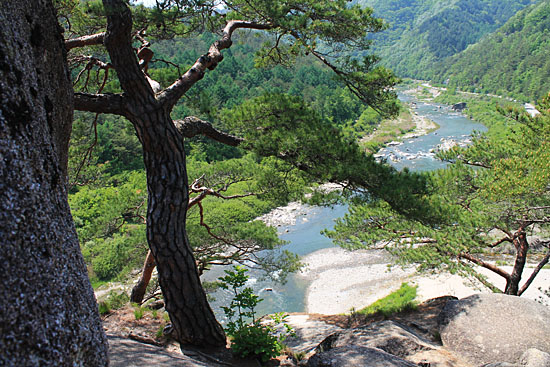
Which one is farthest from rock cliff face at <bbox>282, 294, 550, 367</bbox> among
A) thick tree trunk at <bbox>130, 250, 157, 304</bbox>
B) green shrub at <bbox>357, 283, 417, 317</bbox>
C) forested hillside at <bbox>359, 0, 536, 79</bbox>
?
forested hillside at <bbox>359, 0, 536, 79</bbox>

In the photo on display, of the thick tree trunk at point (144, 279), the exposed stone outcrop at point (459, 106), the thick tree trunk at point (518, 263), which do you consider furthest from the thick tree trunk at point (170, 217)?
the exposed stone outcrop at point (459, 106)

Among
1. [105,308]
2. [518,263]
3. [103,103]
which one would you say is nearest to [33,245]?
[103,103]

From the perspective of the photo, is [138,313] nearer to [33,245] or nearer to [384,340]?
[384,340]

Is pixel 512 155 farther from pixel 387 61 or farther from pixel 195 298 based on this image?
pixel 387 61

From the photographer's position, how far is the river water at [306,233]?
38.8 ft

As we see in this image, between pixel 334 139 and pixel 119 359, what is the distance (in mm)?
2895

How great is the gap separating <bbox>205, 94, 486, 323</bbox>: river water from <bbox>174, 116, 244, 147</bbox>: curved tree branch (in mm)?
1522

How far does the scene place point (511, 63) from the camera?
63.8m

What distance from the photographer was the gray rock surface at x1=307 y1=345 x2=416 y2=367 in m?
3.06

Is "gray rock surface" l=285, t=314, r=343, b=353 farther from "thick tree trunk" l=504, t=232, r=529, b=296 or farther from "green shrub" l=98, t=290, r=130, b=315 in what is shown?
"thick tree trunk" l=504, t=232, r=529, b=296

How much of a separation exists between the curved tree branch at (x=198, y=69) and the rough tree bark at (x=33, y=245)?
6.06 feet

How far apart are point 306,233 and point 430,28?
135 m

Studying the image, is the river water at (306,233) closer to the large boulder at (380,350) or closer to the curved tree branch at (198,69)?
the large boulder at (380,350)

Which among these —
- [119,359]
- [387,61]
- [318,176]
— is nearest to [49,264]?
[119,359]
